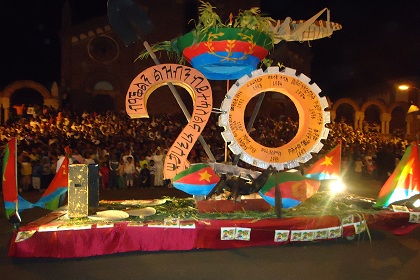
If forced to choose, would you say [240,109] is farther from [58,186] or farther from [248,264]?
[58,186]

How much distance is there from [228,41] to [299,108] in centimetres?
161

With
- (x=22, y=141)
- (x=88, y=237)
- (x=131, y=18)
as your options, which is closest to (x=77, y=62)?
(x=22, y=141)

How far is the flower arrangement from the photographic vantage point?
6.59 metres

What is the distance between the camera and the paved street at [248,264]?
16.6 feet

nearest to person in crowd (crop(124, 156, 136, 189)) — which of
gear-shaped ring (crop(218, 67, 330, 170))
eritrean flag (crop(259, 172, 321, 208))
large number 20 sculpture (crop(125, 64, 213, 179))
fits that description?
large number 20 sculpture (crop(125, 64, 213, 179))

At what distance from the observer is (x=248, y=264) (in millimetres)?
5449

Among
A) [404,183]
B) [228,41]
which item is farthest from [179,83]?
[404,183]

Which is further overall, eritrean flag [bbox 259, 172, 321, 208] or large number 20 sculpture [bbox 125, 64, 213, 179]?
large number 20 sculpture [bbox 125, 64, 213, 179]

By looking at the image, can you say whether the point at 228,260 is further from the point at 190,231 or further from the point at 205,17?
the point at 205,17

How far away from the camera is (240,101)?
6633 mm

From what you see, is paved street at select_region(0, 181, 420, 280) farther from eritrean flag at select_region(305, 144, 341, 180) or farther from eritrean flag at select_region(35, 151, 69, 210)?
eritrean flag at select_region(305, 144, 341, 180)

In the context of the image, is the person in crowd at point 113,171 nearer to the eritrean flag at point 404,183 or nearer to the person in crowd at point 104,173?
the person in crowd at point 104,173

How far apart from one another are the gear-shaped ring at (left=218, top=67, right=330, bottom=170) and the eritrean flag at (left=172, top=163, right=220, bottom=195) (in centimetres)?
55

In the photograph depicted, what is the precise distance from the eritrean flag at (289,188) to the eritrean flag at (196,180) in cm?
79
